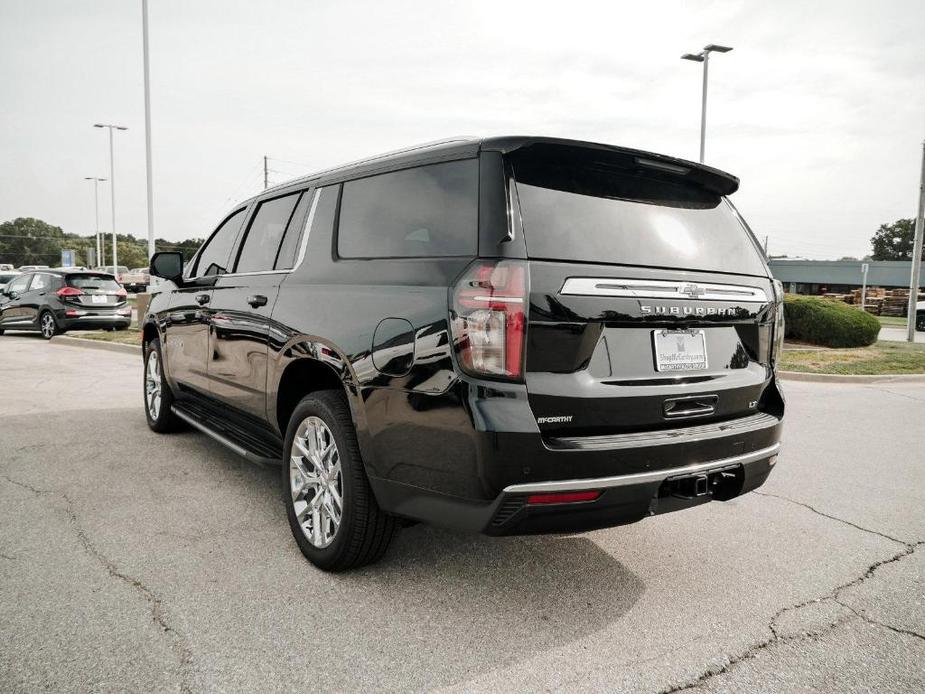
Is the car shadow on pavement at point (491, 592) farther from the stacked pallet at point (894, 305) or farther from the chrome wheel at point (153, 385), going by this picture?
the stacked pallet at point (894, 305)

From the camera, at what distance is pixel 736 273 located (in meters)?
3.20

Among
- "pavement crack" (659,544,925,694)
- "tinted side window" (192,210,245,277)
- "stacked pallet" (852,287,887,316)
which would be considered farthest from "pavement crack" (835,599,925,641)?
"stacked pallet" (852,287,887,316)

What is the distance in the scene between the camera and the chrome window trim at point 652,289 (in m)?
2.61

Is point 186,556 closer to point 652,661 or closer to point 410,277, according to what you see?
point 410,277

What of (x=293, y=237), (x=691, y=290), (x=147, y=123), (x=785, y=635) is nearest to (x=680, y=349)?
(x=691, y=290)

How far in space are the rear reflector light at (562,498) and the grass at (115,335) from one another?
12.5m

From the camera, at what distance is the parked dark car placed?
1573 centimetres

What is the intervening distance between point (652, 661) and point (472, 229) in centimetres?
170

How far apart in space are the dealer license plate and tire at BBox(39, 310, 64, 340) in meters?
16.3

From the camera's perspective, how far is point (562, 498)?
8.23 ft

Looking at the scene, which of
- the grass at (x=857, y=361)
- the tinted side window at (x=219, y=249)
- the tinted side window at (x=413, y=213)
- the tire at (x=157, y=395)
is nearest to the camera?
the tinted side window at (x=413, y=213)

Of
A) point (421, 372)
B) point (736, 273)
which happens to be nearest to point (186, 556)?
point (421, 372)

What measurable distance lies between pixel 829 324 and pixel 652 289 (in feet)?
44.8

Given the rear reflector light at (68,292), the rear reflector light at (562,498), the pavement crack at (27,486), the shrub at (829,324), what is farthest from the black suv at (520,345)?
the rear reflector light at (68,292)
